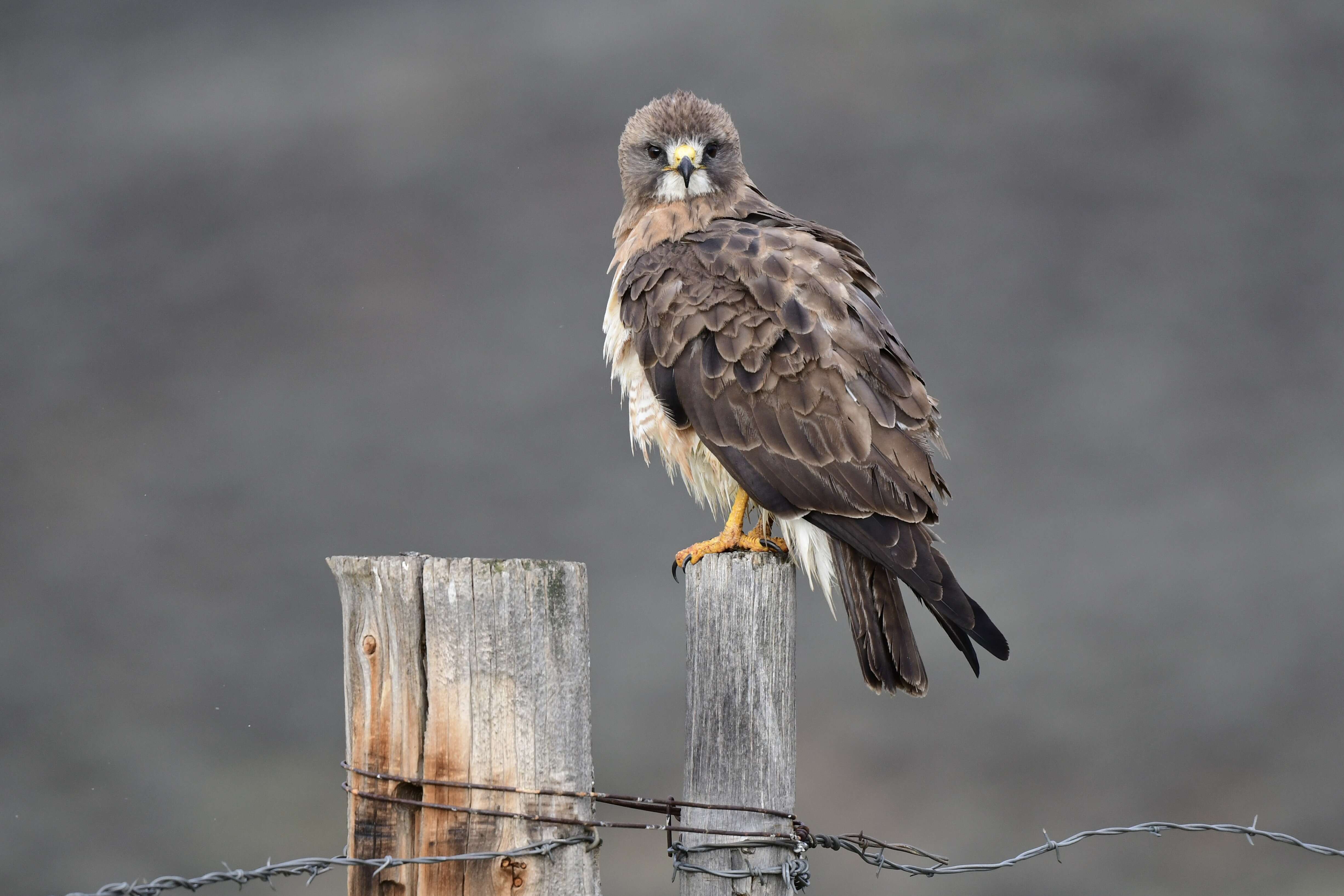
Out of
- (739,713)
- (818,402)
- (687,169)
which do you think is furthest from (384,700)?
(687,169)

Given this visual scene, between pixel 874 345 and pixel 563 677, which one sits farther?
pixel 874 345

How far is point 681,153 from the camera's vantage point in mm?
2955

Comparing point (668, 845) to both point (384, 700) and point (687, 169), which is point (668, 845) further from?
point (687, 169)

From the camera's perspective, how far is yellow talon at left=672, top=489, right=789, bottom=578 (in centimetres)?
251

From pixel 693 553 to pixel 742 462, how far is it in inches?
9.3

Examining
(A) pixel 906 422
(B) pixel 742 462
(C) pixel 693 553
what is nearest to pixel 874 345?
(A) pixel 906 422

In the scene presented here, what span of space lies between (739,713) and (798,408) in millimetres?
811

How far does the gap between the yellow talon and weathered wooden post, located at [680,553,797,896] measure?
56 cm

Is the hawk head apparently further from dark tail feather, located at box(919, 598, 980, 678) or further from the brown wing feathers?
dark tail feather, located at box(919, 598, 980, 678)

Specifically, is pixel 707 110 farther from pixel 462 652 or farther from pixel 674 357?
pixel 462 652

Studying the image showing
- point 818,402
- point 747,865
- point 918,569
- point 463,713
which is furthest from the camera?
point 818,402

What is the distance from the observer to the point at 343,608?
1.71 meters

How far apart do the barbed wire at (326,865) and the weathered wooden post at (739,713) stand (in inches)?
9.0

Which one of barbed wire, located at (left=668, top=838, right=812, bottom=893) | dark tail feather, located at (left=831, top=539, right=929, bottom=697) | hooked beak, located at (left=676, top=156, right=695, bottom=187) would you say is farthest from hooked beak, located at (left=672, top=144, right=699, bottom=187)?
barbed wire, located at (left=668, top=838, right=812, bottom=893)
